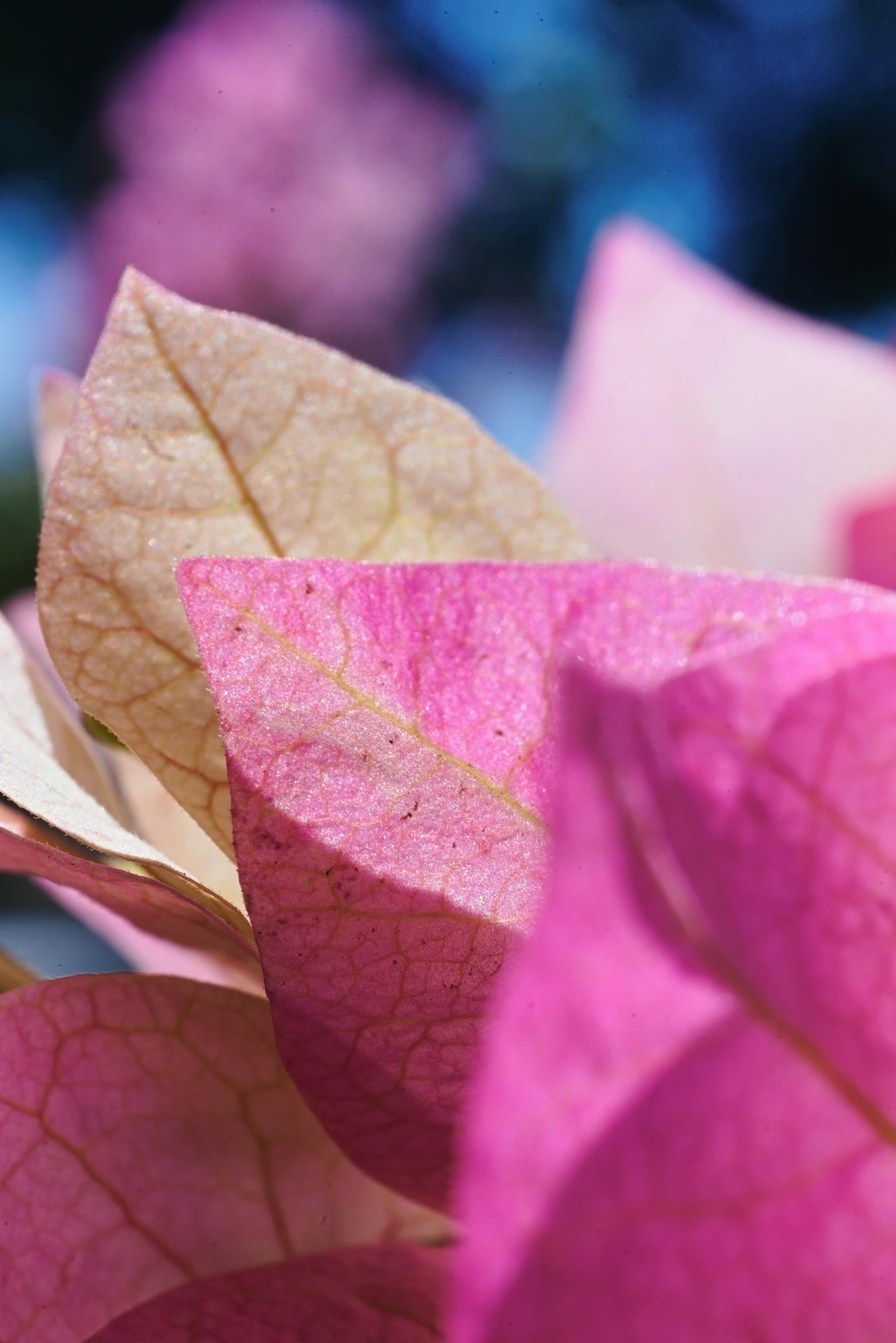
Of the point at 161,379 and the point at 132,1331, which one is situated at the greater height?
the point at 161,379

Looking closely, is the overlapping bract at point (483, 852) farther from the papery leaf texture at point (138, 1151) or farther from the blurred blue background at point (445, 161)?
the blurred blue background at point (445, 161)

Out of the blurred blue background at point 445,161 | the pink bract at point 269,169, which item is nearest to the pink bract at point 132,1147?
the blurred blue background at point 445,161

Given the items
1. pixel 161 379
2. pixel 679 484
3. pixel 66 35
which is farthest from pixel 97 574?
pixel 66 35

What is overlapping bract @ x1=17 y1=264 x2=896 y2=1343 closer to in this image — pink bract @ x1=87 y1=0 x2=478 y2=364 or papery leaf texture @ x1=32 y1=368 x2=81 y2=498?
papery leaf texture @ x1=32 y1=368 x2=81 y2=498

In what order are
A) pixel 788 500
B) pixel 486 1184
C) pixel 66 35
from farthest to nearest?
pixel 66 35 < pixel 788 500 < pixel 486 1184

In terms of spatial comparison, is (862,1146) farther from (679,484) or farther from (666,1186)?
(679,484)

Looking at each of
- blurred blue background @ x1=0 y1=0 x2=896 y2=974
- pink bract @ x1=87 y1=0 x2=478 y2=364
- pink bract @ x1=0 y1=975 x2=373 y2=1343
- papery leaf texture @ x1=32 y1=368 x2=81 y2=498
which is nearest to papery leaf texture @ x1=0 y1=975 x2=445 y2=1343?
pink bract @ x1=0 y1=975 x2=373 y2=1343
